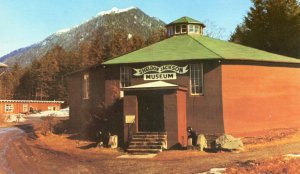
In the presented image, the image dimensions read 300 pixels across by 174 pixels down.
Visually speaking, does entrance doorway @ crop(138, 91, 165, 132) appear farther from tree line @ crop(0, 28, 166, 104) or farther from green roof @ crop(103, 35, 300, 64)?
tree line @ crop(0, 28, 166, 104)

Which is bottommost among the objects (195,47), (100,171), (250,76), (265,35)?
(100,171)

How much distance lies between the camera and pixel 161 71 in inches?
1150

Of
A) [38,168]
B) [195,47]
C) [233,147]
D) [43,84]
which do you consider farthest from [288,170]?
[43,84]

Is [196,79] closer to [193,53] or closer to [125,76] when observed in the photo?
[193,53]

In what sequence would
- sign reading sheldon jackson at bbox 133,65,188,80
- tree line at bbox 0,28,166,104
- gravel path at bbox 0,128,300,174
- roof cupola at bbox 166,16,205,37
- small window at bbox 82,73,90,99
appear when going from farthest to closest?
tree line at bbox 0,28,166,104 < roof cupola at bbox 166,16,205,37 < small window at bbox 82,73,90,99 < sign reading sheldon jackson at bbox 133,65,188,80 < gravel path at bbox 0,128,300,174

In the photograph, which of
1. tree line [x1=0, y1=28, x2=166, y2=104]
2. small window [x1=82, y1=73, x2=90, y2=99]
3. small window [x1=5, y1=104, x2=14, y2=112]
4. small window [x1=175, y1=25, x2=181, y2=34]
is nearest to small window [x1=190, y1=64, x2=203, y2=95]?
small window [x1=175, y1=25, x2=181, y2=34]

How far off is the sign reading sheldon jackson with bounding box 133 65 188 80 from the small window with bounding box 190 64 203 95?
1.92 feet

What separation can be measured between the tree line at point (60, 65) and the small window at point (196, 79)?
165 ft

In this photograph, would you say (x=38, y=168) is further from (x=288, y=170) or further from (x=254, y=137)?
(x=254, y=137)

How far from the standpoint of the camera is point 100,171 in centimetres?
1845

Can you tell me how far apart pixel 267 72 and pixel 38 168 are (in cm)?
1971

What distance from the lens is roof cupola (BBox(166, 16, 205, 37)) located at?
36.1 meters

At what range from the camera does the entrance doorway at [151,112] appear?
93.4 feet

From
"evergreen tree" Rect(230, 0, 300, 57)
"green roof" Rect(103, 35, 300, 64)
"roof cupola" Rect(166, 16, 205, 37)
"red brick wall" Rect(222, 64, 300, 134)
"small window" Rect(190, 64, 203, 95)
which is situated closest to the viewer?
"red brick wall" Rect(222, 64, 300, 134)
